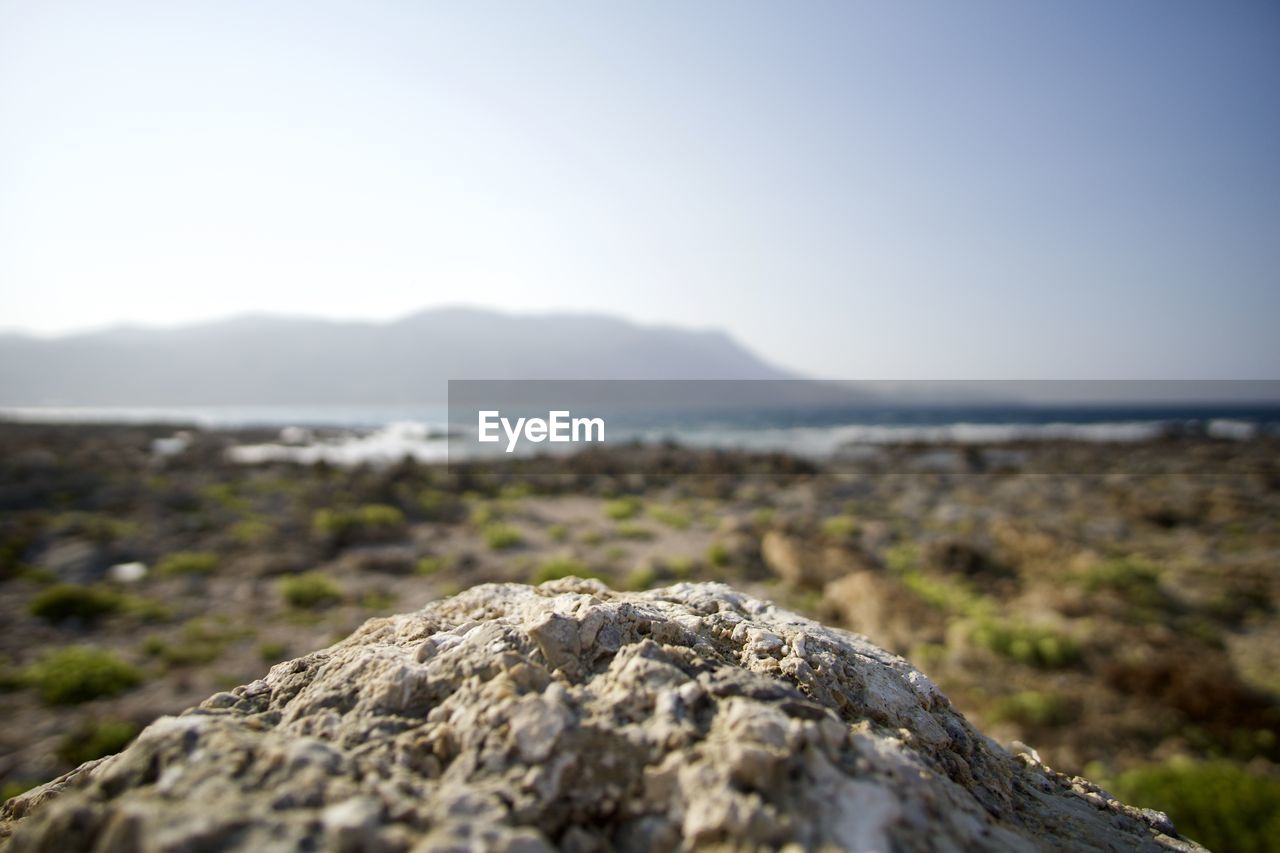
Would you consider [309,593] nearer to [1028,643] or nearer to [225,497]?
[1028,643]

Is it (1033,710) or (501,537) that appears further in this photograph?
(501,537)

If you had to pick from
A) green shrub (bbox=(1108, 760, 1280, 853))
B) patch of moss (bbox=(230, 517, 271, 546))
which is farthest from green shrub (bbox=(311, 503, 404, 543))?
green shrub (bbox=(1108, 760, 1280, 853))

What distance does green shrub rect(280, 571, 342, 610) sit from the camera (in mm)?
11641

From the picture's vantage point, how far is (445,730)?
1.39 meters

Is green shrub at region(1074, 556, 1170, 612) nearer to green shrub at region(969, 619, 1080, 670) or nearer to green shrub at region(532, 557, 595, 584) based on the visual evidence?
green shrub at region(969, 619, 1080, 670)

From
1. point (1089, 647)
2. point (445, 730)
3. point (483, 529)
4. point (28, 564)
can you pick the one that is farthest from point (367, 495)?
point (445, 730)

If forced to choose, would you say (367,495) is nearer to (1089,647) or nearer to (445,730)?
(1089,647)

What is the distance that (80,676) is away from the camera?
8148 millimetres

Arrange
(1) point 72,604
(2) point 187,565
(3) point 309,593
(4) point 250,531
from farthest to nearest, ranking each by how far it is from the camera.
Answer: (4) point 250,531 < (2) point 187,565 < (3) point 309,593 < (1) point 72,604

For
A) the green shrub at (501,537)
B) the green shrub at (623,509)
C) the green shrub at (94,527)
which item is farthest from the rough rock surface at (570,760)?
the green shrub at (623,509)

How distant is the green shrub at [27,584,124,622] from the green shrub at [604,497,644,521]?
14.1m

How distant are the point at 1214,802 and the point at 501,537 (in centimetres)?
1507

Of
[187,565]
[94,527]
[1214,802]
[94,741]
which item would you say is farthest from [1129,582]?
[94,527]

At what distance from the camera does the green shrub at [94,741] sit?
6562 millimetres
